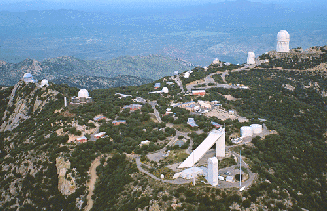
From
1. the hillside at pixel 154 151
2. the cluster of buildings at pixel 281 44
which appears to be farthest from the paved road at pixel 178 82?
the cluster of buildings at pixel 281 44

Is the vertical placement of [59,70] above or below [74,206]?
below

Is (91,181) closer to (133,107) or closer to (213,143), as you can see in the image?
(213,143)

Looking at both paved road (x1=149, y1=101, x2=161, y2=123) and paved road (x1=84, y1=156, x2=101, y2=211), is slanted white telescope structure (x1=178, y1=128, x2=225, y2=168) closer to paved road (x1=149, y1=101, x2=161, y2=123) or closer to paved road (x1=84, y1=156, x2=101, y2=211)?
paved road (x1=84, y1=156, x2=101, y2=211)

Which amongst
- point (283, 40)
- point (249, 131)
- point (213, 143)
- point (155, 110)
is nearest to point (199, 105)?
point (155, 110)

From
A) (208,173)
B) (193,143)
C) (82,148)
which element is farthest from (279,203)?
(82,148)

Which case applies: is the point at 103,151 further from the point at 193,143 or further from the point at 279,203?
the point at 279,203

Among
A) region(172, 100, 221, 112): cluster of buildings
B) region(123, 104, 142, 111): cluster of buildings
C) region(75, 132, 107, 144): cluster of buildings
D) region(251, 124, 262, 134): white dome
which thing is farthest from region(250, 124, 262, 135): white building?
region(123, 104, 142, 111): cluster of buildings
